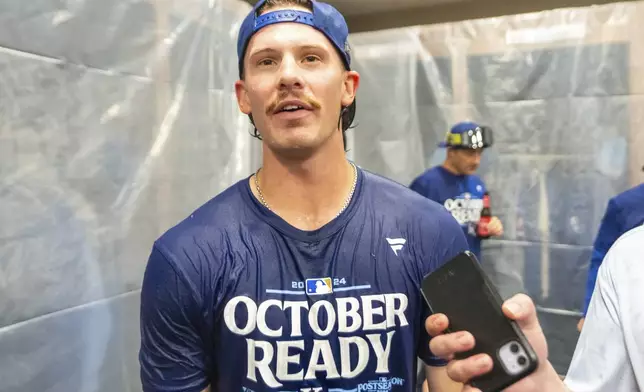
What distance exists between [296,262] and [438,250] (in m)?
0.24

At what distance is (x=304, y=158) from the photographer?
0.88m

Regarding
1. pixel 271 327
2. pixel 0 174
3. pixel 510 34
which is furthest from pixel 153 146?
pixel 510 34

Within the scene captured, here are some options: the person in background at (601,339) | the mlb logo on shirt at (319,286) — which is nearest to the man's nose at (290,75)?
the mlb logo on shirt at (319,286)

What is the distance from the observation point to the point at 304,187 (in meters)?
0.88

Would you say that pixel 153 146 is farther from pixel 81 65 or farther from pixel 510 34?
pixel 510 34

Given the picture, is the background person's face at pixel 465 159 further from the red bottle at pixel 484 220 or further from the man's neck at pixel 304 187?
the man's neck at pixel 304 187

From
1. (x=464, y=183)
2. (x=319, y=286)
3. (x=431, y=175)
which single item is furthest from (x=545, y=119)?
(x=319, y=286)

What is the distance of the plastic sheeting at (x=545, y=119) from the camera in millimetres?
2088

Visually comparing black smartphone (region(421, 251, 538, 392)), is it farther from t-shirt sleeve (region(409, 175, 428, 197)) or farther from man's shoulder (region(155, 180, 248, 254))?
t-shirt sleeve (region(409, 175, 428, 197))

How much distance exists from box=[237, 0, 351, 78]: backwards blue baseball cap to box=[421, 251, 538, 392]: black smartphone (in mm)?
498

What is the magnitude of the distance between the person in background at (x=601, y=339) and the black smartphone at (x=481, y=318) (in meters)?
0.01

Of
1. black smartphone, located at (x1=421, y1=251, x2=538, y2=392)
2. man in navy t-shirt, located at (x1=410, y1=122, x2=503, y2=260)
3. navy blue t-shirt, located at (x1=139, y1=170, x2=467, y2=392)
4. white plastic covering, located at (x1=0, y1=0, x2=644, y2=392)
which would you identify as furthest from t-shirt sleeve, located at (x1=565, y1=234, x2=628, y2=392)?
man in navy t-shirt, located at (x1=410, y1=122, x2=503, y2=260)

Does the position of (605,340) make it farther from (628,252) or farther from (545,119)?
(545,119)

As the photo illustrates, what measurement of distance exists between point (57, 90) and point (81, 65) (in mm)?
106
